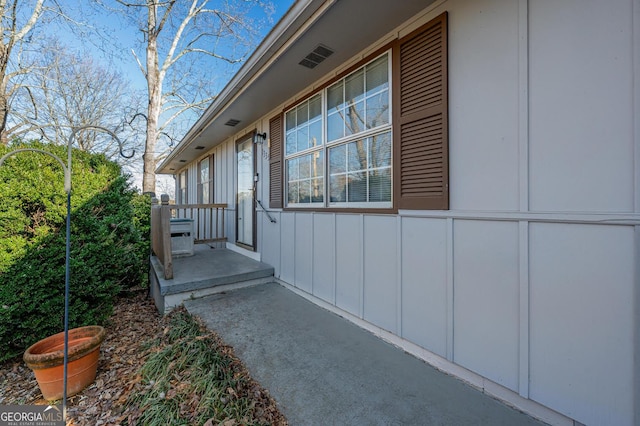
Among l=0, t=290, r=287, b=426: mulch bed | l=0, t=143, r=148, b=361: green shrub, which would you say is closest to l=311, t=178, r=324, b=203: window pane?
l=0, t=290, r=287, b=426: mulch bed

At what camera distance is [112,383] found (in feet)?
7.71

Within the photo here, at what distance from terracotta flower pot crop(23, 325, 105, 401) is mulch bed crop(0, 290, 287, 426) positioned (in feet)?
0.35

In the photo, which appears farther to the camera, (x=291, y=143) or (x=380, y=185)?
(x=291, y=143)

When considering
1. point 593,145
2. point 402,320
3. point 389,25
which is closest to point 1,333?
point 402,320

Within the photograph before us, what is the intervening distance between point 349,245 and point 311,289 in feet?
3.18

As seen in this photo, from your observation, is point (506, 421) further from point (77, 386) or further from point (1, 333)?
point (1, 333)

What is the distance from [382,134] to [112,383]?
3.27 m

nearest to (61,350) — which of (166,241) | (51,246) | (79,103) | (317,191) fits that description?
(51,246)

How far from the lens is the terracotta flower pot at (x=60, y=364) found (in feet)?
7.09

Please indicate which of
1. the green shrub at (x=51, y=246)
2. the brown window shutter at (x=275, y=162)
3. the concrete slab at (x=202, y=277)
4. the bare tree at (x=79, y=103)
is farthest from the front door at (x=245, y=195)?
the bare tree at (x=79, y=103)

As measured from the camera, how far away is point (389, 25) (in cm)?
246

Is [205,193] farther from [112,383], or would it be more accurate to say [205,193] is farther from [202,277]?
[112,383]

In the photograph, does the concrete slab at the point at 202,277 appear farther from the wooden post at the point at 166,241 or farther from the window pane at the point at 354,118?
the window pane at the point at 354,118

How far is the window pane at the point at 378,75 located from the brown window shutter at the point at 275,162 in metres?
1.88
